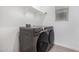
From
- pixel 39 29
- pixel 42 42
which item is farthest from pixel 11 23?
pixel 42 42

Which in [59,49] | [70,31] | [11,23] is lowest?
[59,49]

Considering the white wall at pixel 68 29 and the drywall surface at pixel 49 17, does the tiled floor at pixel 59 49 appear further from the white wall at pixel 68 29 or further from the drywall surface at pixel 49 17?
the drywall surface at pixel 49 17

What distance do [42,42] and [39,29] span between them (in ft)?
0.61

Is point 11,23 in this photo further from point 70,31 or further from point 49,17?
point 70,31

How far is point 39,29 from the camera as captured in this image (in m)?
0.98

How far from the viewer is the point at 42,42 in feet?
3.43

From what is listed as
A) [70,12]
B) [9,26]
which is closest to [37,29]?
[9,26]

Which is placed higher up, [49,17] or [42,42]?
[49,17]

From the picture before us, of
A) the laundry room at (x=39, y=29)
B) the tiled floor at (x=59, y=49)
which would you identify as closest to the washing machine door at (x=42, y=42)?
the laundry room at (x=39, y=29)

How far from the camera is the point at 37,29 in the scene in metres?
0.96

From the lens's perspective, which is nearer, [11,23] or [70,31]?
[11,23]

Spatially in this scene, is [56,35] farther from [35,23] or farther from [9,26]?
[9,26]
